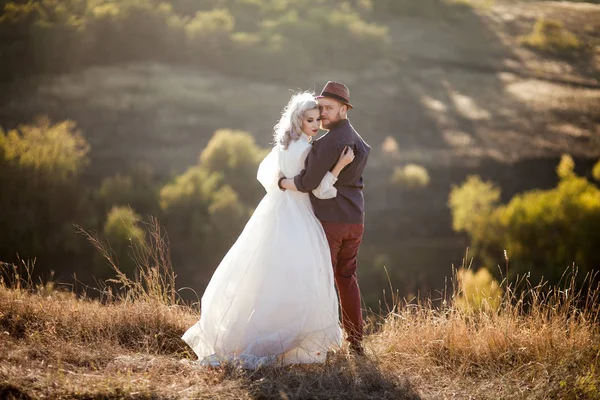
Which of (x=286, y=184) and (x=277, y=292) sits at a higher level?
(x=286, y=184)

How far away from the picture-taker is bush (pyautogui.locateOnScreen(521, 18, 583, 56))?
71.7 feet

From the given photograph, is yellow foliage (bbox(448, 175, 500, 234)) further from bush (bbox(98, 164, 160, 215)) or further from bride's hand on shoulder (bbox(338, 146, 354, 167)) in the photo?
bride's hand on shoulder (bbox(338, 146, 354, 167))

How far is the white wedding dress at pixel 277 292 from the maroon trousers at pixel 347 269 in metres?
0.09

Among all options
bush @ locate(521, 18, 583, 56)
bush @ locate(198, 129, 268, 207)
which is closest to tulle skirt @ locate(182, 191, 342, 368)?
bush @ locate(198, 129, 268, 207)

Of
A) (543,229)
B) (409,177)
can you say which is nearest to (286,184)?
(543,229)

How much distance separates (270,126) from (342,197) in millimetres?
18218

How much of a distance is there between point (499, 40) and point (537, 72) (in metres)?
2.10

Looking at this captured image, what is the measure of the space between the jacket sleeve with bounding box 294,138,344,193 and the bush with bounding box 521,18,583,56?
20.8 metres

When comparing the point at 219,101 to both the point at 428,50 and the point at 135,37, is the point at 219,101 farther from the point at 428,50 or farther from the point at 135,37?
the point at 428,50

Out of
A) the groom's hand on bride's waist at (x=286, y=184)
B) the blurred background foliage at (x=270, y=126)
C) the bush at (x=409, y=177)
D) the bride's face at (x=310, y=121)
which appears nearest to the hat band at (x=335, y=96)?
the bride's face at (x=310, y=121)

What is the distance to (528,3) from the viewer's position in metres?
24.2

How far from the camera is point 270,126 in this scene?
21.8 m

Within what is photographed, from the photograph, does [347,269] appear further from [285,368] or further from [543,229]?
[543,229]

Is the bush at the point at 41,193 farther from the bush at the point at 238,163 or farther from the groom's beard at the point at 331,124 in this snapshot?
the groom's beard at the point at 331,124
